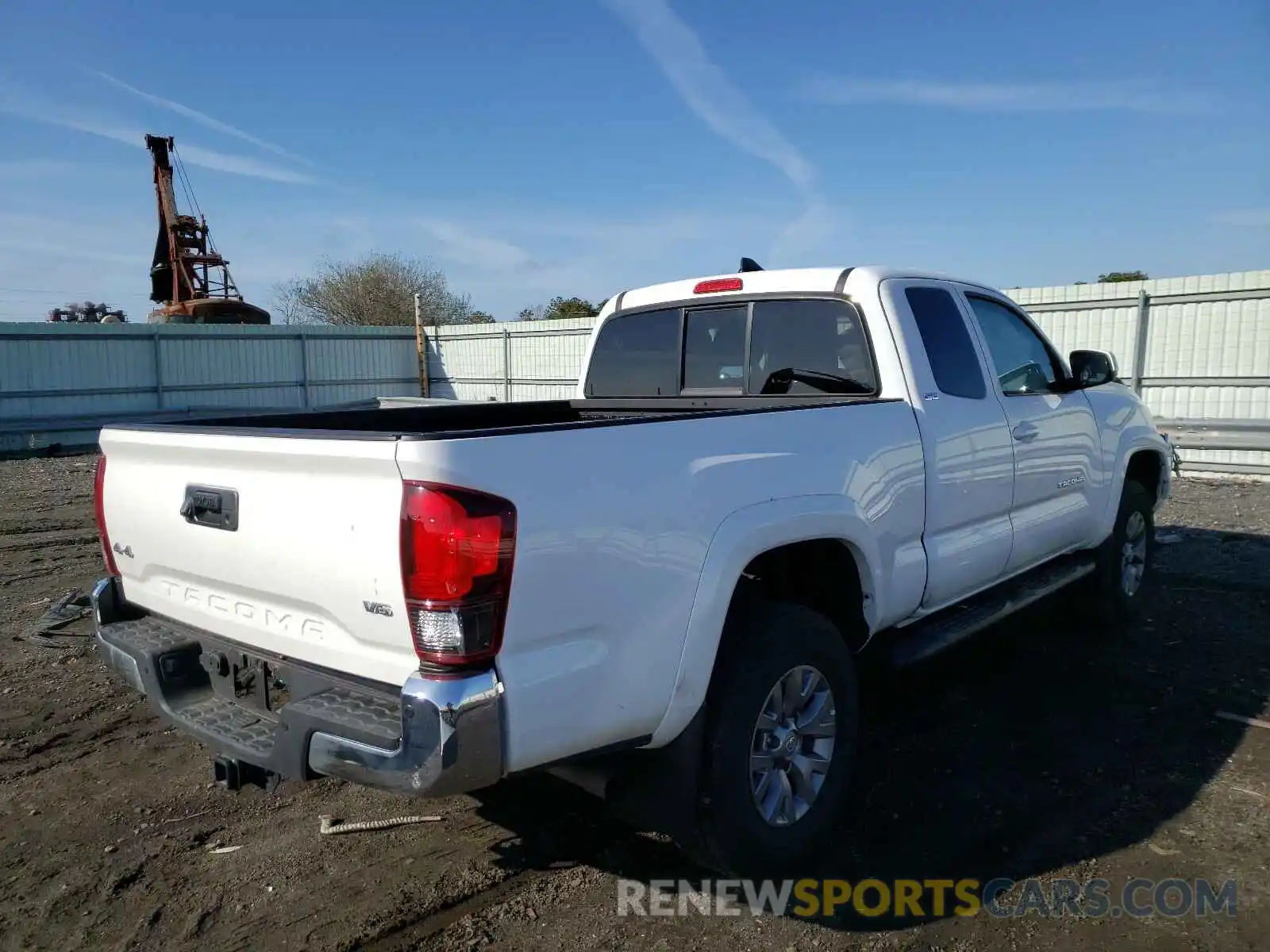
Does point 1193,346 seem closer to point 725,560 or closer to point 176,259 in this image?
point 725,560

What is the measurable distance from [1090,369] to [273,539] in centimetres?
438

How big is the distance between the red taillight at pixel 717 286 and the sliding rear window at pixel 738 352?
86 mm

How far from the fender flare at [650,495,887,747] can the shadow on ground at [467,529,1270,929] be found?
0.88 meters

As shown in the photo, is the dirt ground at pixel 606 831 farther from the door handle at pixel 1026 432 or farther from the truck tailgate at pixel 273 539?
the door handle at pixel 1026 432

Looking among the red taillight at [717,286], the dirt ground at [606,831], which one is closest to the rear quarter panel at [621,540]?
the dirt ground at [606,831]

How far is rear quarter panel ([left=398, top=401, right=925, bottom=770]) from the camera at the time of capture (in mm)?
2160

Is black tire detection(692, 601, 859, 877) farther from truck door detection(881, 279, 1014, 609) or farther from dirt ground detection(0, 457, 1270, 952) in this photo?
truck door detection(881, 279, 1014, 609)

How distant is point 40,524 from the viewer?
9.23 meters

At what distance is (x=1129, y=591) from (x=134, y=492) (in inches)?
220

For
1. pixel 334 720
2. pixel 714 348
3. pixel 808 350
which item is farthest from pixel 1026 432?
pixel 334 720

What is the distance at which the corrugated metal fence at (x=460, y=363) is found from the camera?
12.2 meters

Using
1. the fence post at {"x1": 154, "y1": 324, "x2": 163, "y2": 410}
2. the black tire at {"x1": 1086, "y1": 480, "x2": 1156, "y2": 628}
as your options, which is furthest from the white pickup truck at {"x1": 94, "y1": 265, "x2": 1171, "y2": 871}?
the fence post at {"x1": 154, "y1": 324, "x2": 163, "y2": 410}

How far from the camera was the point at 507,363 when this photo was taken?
22094 millimetres

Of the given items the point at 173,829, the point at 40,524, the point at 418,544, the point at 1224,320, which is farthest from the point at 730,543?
the point at 1224,320
